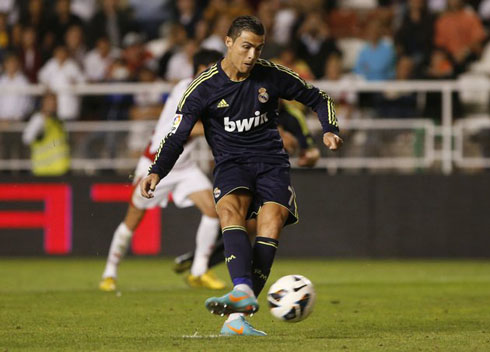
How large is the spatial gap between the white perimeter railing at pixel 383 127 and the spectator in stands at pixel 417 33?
60.3 inches

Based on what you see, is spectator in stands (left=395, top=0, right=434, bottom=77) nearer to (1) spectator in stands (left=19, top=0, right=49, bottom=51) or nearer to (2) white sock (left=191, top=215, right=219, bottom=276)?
(1) spectator in stands (left=19, top=0, right=49, bottom=51)

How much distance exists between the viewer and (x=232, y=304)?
22.8 ft

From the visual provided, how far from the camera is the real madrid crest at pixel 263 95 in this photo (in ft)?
25.4

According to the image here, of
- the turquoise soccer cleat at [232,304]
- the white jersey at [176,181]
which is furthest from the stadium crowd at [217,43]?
the turquoise soccer cleat at [232,304]

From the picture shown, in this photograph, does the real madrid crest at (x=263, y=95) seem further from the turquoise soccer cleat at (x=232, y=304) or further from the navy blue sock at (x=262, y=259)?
the turquoise soccer cleat at (x=232, y=304)

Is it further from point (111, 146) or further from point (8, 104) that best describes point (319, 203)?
point (8, 104)

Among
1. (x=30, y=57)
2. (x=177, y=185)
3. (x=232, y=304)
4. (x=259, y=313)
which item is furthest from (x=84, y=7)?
(x=232, y=304)

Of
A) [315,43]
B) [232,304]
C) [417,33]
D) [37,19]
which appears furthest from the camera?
[37,19]

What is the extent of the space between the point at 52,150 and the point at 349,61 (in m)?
5.06

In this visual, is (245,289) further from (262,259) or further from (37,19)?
(37,19)

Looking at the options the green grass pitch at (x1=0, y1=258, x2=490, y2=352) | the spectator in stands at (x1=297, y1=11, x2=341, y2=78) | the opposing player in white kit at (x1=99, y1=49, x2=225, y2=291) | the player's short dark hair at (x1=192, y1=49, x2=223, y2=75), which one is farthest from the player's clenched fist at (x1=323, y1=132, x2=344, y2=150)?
the spectator in stands at (x1=297, y1=11, x2=341, y2=78)

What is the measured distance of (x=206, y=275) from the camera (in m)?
11.9

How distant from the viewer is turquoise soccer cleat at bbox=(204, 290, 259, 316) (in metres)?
6.90

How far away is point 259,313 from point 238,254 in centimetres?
218
